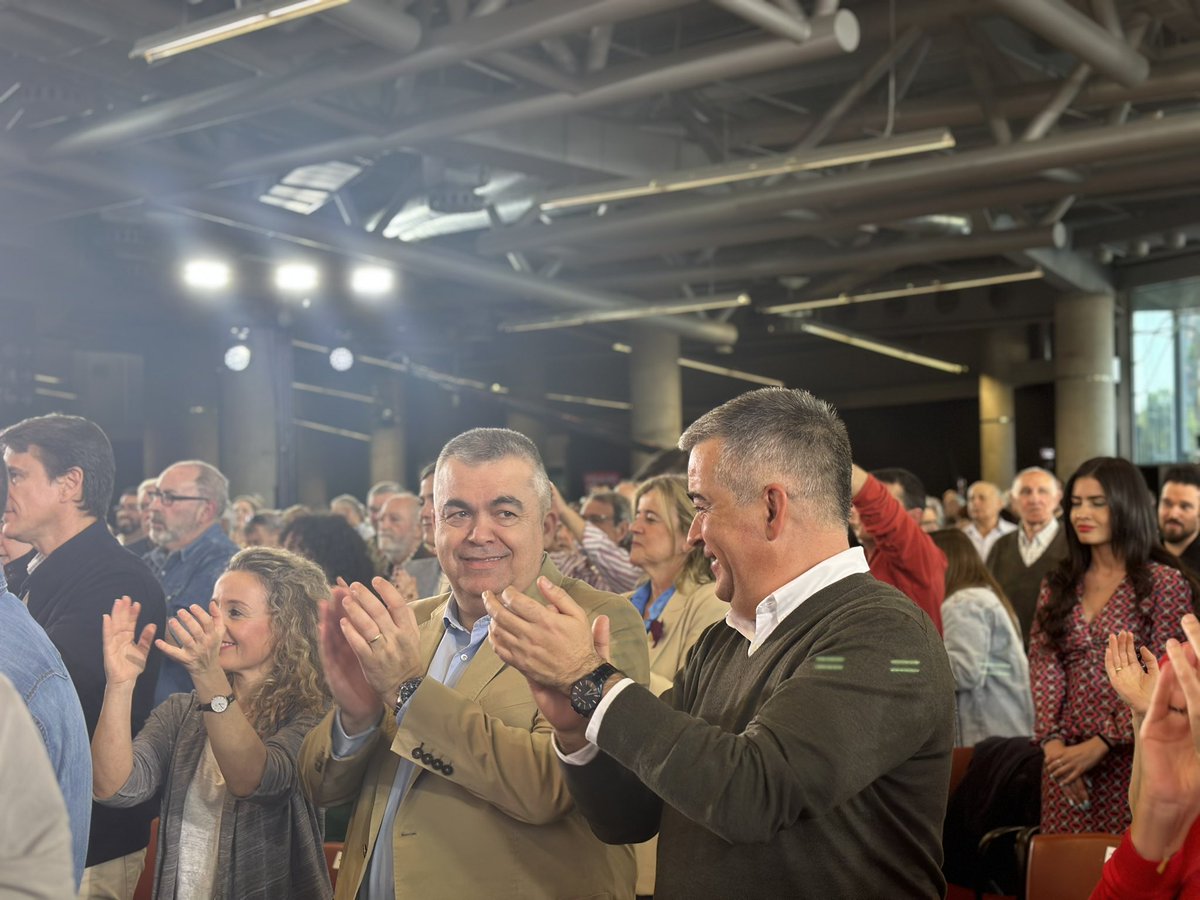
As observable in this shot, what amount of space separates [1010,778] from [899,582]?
2.58ft

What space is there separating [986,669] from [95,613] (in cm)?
317

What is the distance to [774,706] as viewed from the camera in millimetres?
1647

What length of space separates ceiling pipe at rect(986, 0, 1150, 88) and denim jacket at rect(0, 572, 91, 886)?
6.47 m

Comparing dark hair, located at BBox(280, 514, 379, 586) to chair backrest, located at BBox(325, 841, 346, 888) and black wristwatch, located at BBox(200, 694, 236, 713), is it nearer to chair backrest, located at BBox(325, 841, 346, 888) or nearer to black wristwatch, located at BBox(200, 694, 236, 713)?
chair backrest, located at BBox(325, 841, 346, 888)

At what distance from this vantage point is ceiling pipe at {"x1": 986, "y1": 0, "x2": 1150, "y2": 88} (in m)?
7.05

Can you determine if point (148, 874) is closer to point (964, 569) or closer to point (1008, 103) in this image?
point (964, 569)

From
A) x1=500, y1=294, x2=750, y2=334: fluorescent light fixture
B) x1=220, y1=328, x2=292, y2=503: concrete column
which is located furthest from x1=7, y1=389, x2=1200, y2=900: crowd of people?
x1=500, y1=294, x2=750, y2=334: fluorescent light fixture

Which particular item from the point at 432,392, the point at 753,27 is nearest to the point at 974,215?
the point at 753,27

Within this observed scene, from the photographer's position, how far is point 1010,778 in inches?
160

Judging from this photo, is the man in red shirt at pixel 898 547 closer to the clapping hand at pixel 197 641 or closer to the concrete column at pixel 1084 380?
the clapping hand at pixel 197 641

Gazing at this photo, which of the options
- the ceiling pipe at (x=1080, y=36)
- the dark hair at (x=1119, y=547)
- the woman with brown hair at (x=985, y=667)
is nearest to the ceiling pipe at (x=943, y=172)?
the ceiling pipe at (x=1080, y=36)

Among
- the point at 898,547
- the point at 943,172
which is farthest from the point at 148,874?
the point at 943,172

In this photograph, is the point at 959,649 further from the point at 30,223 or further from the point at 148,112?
the point at 30,223

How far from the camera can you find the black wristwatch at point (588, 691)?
1683 millimetres
